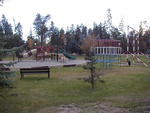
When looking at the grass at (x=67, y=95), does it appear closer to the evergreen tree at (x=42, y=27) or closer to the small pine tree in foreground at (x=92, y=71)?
the small pine tree in foreground at (x=92, y=71)

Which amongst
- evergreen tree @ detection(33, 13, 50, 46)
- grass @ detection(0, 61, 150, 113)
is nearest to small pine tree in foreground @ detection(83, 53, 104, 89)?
grass @ detection(0, 61, 150, 113)

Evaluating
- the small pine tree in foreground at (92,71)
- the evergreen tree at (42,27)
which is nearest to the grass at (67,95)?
the small pine tree in foreground at (92,71)

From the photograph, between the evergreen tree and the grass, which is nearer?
the grass

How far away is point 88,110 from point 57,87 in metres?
5.32

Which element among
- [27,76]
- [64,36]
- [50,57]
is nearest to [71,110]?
[27,76]

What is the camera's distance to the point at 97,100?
11961 mm

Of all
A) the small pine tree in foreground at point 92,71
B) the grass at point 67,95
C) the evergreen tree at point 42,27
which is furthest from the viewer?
the evergreen tree at point 42,27

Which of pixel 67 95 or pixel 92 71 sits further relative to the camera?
pixel 92 71

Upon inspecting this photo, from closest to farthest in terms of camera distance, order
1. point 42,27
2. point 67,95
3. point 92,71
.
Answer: point 67,95 → point 92,71 → point 42,27

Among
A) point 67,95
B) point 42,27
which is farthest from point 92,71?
point 42,27

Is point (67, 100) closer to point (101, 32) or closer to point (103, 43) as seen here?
point (103, 43)

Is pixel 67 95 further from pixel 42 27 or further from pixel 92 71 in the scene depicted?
pixel 42 27

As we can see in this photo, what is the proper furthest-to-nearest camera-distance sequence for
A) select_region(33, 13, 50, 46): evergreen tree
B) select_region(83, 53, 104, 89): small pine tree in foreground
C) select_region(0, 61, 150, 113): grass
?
select_region(33, 13, 50, 46): evergreen tree
select_region(83, 53, 104, 89): small pine tree in foreground
select_region(0, 61, 150, 113): grass

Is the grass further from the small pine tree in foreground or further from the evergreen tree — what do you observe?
the evergreen tree
